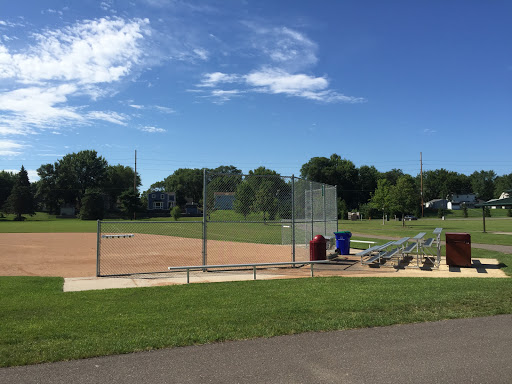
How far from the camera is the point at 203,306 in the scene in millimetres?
7047

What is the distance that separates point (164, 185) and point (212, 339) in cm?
14218

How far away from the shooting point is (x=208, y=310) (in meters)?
6.72

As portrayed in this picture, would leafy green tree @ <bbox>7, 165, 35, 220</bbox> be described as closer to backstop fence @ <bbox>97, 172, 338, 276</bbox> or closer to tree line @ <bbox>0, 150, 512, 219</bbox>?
tree line @ <bbox>0, 150, 512, 219</bbox>

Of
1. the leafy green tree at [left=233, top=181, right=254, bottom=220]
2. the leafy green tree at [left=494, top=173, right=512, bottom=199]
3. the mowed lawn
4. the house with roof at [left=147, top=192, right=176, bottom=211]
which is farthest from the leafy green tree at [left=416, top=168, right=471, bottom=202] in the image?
the mowed lawn

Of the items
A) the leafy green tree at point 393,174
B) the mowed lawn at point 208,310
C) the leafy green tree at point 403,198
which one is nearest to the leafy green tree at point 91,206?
the leafy green tree at point 403,198

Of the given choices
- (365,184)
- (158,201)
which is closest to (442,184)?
(365,184)

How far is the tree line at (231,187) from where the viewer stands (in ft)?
45.3

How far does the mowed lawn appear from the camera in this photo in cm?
509

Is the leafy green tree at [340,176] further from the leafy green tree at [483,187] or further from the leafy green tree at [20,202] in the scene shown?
the leafy green tree at [20,202]

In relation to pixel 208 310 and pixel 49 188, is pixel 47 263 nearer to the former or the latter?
pixel 208 310

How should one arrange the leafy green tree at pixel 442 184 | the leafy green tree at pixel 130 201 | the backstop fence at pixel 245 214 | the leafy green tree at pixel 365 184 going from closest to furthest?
the backstop fence at pixel 245 214 → the leafy green tree at pixel 130 201 → the leafy green tree at pixel 365 184 → the leafy green tree at pixel 442 184

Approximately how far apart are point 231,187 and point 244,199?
843 mm

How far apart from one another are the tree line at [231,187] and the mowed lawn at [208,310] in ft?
14.7

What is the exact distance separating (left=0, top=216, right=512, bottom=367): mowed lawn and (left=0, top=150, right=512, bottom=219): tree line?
14.7 feet
